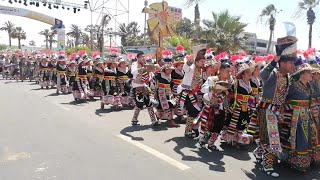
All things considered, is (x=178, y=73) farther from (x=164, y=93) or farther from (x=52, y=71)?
(x=52, y=71)

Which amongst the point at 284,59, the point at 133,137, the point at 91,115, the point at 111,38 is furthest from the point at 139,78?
the point at 111,38

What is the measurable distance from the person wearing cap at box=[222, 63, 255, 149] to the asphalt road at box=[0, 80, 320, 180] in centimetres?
25

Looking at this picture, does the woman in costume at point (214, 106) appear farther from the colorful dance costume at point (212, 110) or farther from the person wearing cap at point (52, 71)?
the person wearing cap at point (52, 71)

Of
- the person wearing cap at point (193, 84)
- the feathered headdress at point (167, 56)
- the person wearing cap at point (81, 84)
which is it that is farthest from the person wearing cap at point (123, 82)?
the person wearing cap at point (193, 84)

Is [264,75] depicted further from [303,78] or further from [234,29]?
[234,29]

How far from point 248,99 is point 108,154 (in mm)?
2436

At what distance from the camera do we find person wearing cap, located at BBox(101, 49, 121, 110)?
11148mm

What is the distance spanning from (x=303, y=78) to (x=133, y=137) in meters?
3.52

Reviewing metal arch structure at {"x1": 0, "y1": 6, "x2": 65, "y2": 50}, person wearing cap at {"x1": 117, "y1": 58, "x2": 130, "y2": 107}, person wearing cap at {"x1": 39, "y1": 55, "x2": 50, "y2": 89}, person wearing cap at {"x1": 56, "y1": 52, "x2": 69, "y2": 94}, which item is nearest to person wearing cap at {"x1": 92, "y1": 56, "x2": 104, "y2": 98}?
person wearing cap at {"x1": 117, "y1": 58, "x2": 130, "y2": 107}

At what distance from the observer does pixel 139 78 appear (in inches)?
332

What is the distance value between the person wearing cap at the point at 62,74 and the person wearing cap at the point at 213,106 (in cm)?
1050

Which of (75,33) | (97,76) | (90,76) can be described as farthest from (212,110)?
(75,33)

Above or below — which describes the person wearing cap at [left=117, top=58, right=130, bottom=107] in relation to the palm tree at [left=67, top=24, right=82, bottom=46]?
below

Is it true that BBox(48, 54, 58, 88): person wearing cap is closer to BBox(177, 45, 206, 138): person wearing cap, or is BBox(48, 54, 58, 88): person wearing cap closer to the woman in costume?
BBox(177, 45, 206, 138): person wearing cap
